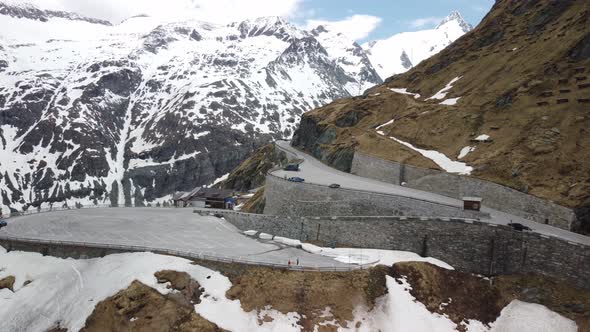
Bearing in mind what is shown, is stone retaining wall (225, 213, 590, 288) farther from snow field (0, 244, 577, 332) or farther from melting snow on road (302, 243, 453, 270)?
snow field (0, 244, 577, 332)

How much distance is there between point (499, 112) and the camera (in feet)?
237

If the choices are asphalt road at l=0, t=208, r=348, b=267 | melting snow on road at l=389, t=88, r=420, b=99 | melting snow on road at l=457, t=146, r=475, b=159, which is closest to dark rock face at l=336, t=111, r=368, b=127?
melting snow on road at l=389, t=88, r=420, b=99

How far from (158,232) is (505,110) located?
5865cm

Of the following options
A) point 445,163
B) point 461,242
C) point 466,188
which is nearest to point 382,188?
point 445,163

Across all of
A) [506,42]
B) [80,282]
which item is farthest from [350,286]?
[506,42]

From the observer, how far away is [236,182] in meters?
139

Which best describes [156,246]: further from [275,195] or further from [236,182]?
[236,182]

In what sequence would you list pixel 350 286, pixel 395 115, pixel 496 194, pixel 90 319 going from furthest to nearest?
1. pixel 395 115
2. pixel 496 194
3. pixel 350 286
4. pixel 90 319

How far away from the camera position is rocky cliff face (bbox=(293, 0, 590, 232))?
179 feet

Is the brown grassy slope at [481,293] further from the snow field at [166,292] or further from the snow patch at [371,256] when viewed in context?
the snow patch at [371,256]

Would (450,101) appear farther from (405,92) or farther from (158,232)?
(158,232)

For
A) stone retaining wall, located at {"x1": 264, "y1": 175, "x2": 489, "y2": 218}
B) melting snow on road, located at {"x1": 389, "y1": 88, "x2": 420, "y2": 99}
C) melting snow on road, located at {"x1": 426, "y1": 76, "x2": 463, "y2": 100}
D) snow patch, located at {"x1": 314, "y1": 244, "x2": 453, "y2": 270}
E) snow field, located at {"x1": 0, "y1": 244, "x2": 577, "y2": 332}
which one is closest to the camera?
snow field, located at {"x1": 0, "y1": 244, "x2": 577, "y2": 332}

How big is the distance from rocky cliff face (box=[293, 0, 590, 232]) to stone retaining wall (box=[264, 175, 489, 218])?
471 inches

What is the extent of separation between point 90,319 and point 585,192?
51213 millimetres
